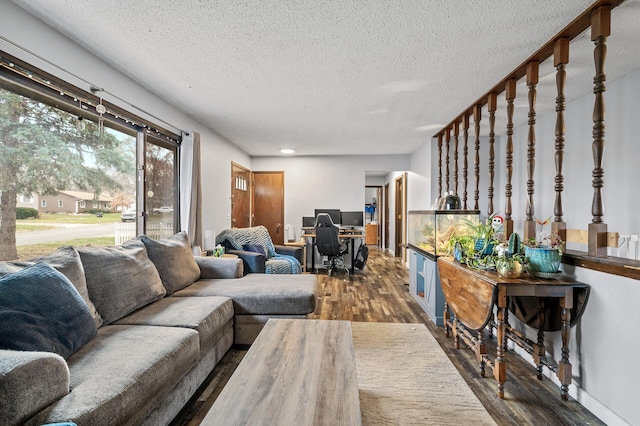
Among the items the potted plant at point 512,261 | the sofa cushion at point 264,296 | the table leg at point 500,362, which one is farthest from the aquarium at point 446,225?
the sofa cushion at point 264,296

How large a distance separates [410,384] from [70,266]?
2.16m

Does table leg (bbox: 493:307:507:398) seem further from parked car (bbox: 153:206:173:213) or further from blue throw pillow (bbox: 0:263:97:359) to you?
parked car (bbox: 153:206:173:213)

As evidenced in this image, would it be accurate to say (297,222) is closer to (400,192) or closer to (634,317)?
(400,192)

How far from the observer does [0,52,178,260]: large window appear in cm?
181

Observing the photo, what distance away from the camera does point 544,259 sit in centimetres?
194

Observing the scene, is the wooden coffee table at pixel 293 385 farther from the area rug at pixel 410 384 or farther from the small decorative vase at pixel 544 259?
the small decorative vase at pixel 544 259

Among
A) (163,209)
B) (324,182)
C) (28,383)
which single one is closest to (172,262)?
(163,209)

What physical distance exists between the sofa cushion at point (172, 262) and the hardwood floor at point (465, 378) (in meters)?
0.71

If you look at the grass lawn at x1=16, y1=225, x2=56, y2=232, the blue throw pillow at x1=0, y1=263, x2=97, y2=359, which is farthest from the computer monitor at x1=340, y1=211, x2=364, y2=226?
the blue throw pillow at x1=0, y1=263, x2=97, y2=359

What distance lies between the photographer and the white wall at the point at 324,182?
6.24m

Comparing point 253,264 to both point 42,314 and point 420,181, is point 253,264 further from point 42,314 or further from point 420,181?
point 420,181

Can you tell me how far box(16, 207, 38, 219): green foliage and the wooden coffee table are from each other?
168 cm

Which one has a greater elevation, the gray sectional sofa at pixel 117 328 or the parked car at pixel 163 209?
the parked car at pixel 163 209

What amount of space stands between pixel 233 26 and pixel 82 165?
1.57 m
